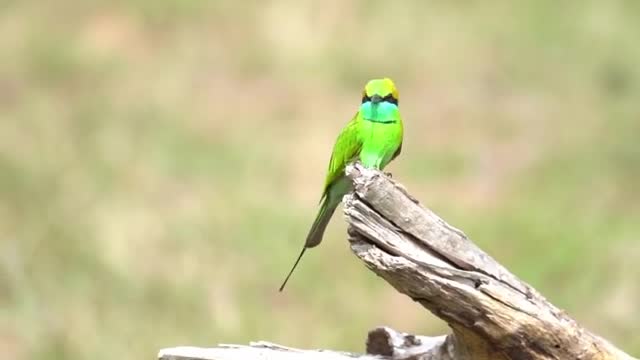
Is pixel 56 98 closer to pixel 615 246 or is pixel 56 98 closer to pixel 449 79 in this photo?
pixel 449 79

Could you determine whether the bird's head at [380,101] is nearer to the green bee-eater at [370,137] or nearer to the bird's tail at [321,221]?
the green bee-eater at [370,137]

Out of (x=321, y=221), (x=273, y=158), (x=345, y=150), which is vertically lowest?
(x=321, y=221)

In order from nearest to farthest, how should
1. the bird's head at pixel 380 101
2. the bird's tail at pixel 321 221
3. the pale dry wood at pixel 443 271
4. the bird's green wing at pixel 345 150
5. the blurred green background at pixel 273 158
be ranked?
the pale dry wood at pixel 443 271
the bird's head at pixel 380 101
the bird's green wing at pixel 345 150
the bird's tail at pixel 321 221
the blurred green background at pixel 273 158

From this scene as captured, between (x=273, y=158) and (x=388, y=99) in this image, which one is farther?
(x=273, y=158)

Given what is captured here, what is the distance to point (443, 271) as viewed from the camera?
8.06 feet

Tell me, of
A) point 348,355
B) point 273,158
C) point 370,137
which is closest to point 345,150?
point 370,137

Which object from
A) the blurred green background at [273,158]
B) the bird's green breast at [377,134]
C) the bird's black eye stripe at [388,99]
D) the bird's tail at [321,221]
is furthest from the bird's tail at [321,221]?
the blurred green background at [273,158]

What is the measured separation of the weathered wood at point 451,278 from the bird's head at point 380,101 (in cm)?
22

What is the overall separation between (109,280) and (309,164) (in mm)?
2465

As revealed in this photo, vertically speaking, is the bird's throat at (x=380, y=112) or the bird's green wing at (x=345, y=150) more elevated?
the bird's throat at (x=380, y=112)

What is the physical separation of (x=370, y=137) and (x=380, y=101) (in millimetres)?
106

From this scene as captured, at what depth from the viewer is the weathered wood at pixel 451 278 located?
2459 millimetres

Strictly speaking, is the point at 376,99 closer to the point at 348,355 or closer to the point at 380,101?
the point at 380,101

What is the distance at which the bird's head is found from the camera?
2730mm
